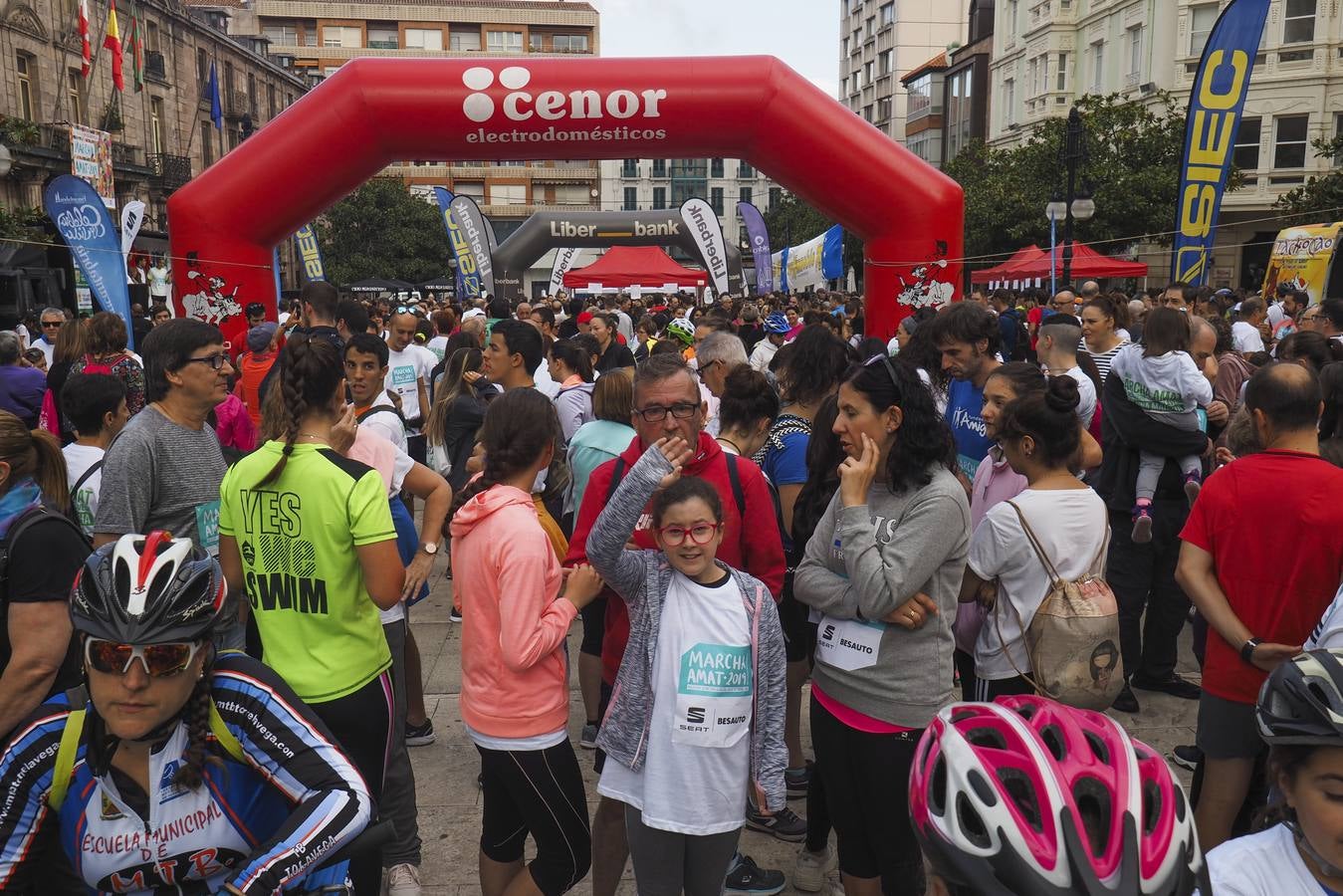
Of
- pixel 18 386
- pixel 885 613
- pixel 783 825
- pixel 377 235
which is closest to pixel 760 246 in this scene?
pixel 18 386

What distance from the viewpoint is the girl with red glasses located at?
260 centimetres

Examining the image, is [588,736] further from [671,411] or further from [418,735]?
[671,411]

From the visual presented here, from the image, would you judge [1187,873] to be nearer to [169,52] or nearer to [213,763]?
[213,763]

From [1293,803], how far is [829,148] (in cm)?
847

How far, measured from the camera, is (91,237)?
10141 millimetres

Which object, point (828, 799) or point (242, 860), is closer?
point (242, 860)

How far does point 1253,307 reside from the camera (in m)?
9.33

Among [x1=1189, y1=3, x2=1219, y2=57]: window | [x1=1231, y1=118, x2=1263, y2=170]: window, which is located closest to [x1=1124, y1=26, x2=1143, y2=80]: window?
[x1=1189, y1=3, x2=1219, y2=57]: window

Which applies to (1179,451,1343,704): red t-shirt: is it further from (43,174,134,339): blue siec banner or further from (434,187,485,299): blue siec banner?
(434,187,485,299): blue siec banner

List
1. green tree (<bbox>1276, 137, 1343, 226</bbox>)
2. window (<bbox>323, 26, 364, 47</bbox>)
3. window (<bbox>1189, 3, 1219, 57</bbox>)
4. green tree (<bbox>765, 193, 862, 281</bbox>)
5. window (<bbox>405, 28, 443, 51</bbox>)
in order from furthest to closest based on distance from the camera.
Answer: window (<bbox>405, 28, 443, 51</bbox>) → window (<bbox>323, 26, 364, 47</bbox>) → green tree (<bbox>765, 193, 862, 281</bbox>) → window (<bbox>1189, 3, 1219, 57</bbox>) → green tree (<bbox>1276, 137, 1343, 226</bbox>)

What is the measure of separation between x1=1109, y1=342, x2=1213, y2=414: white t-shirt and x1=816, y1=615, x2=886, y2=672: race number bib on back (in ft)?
9.77

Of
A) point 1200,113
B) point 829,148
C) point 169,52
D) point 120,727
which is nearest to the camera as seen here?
point 120,727

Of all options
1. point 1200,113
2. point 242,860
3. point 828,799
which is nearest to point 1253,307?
point 1200,113

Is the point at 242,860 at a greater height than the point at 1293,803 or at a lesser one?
lesser
